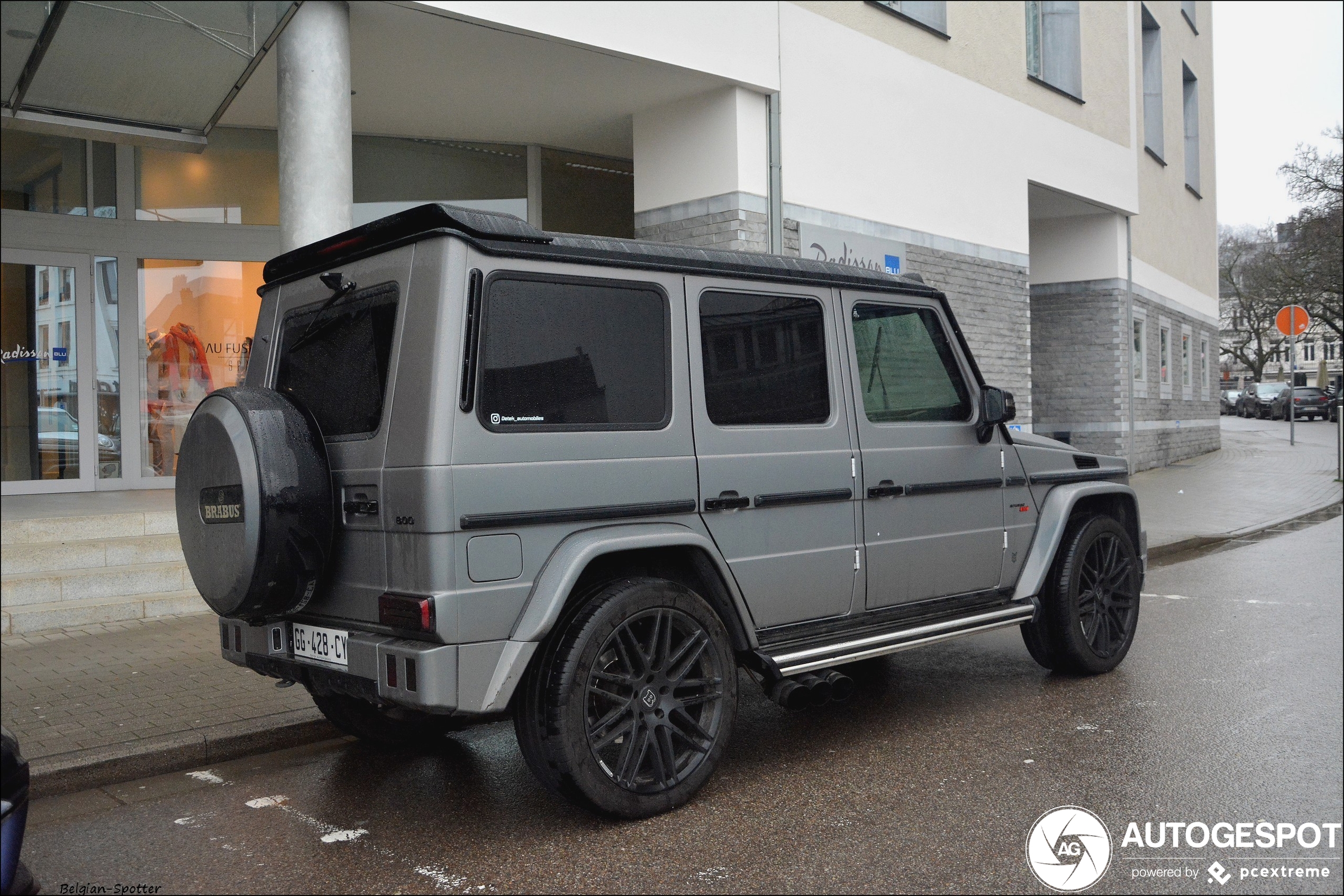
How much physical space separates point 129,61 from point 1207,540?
10.8 meters

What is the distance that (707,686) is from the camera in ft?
13.4

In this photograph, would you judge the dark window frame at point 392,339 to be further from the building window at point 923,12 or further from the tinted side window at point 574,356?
the building window at point 923,12

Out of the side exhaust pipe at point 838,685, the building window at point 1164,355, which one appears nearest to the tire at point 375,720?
the side exhaust pipe at point 838,685

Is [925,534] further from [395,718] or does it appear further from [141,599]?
[141,599]

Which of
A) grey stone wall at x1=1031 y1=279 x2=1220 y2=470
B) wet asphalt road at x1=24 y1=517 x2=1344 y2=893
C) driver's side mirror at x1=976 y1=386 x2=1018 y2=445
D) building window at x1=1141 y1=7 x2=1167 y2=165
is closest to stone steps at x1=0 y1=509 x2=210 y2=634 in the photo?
wet asphalt road at x1=24 y1=517 x2=1344 y2=893

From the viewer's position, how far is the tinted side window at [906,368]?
4.93 metres

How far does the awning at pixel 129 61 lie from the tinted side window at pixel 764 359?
3.80 metres

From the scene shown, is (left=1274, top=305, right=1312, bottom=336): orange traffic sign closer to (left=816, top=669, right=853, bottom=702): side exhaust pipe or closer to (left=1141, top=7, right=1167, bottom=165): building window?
(left=1141, top=7, right=1167, bottom=165): building window

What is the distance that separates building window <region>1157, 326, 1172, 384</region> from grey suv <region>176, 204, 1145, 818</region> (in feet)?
60.1

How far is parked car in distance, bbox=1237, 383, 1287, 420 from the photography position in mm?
45469

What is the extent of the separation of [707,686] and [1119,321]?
1685 cm

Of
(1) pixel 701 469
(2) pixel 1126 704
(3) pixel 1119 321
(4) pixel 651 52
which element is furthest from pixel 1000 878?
(3) pixel 1119 321

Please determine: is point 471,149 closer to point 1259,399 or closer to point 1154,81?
point 1154,81

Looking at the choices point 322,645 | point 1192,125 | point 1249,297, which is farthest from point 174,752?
point 1249,297
